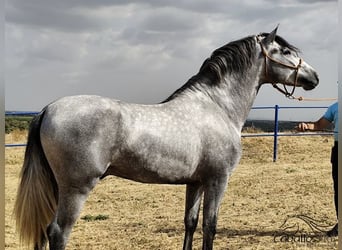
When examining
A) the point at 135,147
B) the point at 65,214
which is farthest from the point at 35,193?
the point at 135,147

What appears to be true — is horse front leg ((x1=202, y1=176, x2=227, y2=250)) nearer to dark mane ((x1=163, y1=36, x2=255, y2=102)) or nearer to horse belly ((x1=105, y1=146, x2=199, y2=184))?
horse belly ((x1=105, y1=146, x2=199, y2=184))

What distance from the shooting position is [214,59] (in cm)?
412

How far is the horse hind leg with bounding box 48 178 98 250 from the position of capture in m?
3.26

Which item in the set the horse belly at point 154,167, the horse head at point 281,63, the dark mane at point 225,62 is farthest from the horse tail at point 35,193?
the horse head at point 281,63

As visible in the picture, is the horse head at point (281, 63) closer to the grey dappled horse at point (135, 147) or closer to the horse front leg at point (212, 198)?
the grey dappled horse at point (135, 147)

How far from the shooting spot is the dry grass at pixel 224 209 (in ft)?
16.8

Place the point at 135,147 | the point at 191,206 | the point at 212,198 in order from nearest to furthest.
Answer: the point at 135,147 < the point at 212,198 < the point at 191,206

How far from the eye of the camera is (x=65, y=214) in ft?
10.7

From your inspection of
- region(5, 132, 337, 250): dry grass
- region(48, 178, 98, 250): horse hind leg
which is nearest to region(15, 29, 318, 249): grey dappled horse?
region(48, 178, 98, 250): horse hind leg

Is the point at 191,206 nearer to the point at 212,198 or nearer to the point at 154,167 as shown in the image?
the point at 212,198

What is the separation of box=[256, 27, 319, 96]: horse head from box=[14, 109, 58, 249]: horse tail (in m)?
2.11

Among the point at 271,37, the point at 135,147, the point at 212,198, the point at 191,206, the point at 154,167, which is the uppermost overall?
the point at 271,37

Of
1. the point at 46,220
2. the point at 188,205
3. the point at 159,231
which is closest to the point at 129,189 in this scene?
the point at 159,231

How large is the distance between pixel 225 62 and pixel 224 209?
3186 mm
